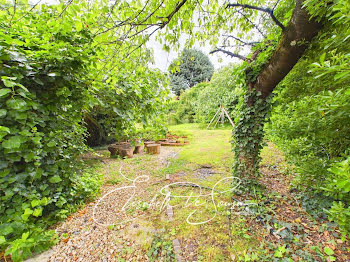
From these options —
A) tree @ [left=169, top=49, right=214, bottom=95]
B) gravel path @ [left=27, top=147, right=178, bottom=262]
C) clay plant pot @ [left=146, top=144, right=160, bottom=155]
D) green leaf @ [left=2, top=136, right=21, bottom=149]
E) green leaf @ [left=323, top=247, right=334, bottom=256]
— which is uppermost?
tree @ [left=169, top=49, right=214, bottom=95]

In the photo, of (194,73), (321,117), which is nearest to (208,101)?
(194,73)

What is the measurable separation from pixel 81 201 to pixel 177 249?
1717mm

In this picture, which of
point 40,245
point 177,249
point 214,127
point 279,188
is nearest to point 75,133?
point 40,245

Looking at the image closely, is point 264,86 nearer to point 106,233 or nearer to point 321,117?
point 321,117

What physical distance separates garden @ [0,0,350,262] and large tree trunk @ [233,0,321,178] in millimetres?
16

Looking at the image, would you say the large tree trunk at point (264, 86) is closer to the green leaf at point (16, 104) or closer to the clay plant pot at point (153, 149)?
the green leaf at point (16, 104)

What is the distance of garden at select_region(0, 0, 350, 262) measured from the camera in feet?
4.61

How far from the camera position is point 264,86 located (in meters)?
2.02

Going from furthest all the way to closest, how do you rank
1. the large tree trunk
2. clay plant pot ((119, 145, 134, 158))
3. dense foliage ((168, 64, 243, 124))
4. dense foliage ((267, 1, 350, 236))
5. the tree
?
the tree → dense foliage ((168, 64, 243, 124)) → clay plant pot ((119, 145, 134, 158)) → the large tree trunk → dense foliage ((267, 1, 350, 236))

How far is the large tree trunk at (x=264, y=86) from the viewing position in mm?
1451

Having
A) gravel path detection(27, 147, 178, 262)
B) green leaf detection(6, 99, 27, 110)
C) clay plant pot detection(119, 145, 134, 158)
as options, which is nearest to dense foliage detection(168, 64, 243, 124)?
clay plant pot detection(119, 145, 134, 158)

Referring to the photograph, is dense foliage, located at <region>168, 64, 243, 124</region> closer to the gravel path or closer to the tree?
the tree

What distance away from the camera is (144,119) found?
8.57 feet

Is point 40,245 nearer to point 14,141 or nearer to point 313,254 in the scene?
point 14,141
